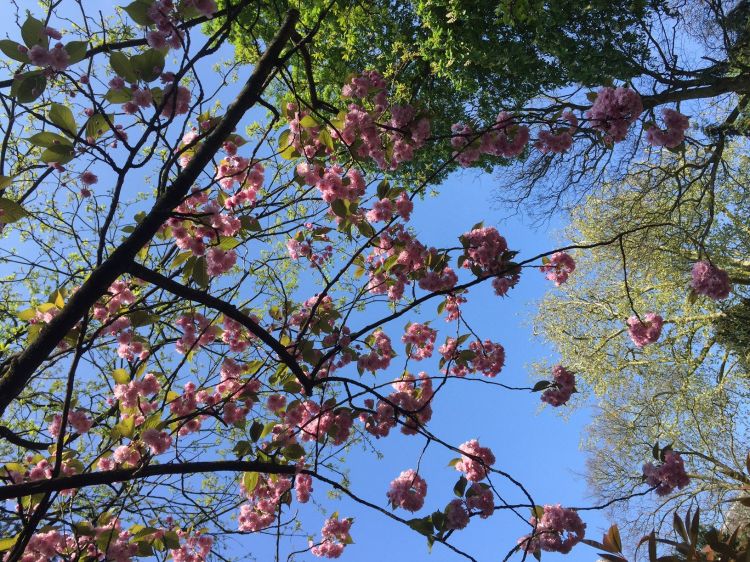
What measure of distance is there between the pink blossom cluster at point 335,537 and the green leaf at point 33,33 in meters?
3.21

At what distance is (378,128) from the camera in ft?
11.1

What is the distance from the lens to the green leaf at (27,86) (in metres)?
1.85

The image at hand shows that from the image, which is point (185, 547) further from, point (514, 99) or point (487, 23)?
point (514, 99)

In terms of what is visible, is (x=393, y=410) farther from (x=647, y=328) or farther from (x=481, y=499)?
(x=647, y=328)

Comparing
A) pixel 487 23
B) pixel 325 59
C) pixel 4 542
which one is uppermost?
pixel 325 59

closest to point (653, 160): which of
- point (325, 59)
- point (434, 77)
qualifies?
point (434, 77)

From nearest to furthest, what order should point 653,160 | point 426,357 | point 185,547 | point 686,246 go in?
1. point 185,547
2. point 426,357
3. point 653,160
4. point 686,246

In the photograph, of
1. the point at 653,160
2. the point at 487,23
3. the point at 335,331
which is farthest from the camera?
the point at 653,160

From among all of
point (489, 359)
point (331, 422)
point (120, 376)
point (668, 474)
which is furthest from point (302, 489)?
point (668, 474)

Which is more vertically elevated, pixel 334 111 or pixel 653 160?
pixel 653 160

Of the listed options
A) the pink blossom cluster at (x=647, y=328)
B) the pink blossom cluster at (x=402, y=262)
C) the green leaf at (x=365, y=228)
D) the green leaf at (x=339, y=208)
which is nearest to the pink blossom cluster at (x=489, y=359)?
the pink blossom cluster at (x=402, y=262)

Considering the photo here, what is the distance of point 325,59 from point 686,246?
29.7 feet

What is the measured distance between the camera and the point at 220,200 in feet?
10.8

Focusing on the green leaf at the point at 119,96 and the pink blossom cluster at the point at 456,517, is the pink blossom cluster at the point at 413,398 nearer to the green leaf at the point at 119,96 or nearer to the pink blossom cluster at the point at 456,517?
the pink blossom cluster at the point at 456,517
